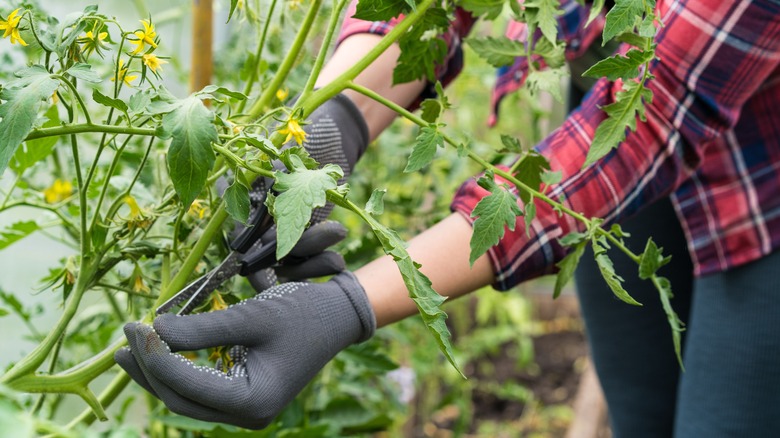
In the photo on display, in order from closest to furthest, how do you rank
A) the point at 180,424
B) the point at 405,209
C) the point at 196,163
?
the point at 196,163, the point at 180,424, the point at 405,209

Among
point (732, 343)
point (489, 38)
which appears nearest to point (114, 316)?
point (489, 38)

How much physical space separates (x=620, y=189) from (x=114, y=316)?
0.83 m

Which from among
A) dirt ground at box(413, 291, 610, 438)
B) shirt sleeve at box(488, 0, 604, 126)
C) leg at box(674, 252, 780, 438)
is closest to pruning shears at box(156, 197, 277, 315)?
shirt sleeve at box(488, 0, 604, 126)

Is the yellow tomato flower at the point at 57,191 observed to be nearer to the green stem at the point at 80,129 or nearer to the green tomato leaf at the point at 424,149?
the green stem at the point at 80,129

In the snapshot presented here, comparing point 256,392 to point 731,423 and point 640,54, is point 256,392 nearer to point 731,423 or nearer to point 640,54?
point 640,54

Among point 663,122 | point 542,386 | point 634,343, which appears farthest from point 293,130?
point 542,386

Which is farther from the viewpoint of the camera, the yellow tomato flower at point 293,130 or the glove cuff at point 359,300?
the glove cuff at point 359,300

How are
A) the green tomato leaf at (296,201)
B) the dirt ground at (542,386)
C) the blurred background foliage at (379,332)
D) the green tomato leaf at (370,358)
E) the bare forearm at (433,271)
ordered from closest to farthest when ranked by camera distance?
the green tomato leaf at (296,201), the bare forearm at (433,271), the blurred background foliage at (379,332), the green tomato leaf at (370,358), the dirt ground at (542,386)

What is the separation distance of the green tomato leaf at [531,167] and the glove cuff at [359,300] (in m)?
0.19

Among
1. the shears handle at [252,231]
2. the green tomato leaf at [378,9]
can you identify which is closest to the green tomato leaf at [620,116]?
the green tomato leaf at [378,9]

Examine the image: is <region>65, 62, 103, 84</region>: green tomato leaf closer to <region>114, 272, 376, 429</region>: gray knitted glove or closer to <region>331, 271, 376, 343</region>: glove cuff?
<region>114, 272, 376, 429</region>: gray knitted glove

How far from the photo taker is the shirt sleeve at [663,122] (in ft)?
3.19

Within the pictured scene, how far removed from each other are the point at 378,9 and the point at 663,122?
0.41 metres

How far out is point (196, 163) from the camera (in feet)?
1.96
